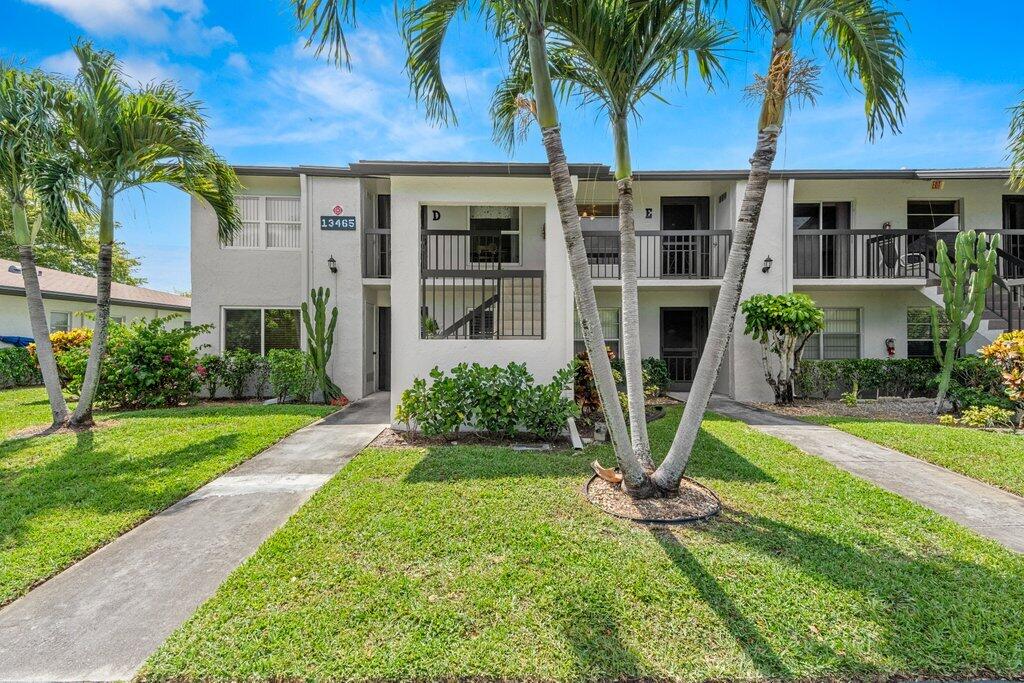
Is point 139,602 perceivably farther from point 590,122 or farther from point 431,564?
point 590,122

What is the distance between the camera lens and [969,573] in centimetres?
323

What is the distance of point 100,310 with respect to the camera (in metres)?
7.52

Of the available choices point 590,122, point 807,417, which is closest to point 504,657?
point 590,122

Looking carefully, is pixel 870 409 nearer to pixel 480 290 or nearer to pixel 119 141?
pixel 480 290

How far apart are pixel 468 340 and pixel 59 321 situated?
1808cm

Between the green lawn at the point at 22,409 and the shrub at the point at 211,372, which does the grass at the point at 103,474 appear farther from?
the shrub at the point at 211,372

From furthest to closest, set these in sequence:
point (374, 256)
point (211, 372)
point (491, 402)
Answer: point (374, 256) < point (211, 372) < point (491, 402)

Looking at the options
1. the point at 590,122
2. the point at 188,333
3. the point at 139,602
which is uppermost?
the point at 590,122

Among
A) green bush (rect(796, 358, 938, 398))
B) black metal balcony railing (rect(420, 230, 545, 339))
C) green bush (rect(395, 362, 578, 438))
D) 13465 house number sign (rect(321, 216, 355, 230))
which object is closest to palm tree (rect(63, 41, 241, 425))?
13465 house number sign (rect(321, 216, 355, 230))

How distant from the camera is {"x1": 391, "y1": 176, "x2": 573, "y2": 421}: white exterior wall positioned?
7.41m

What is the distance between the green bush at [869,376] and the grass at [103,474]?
11.5 meters

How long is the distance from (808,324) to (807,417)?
204 cm

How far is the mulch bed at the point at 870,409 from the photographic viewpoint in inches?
351

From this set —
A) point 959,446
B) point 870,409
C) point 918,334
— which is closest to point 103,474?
point 959,446
